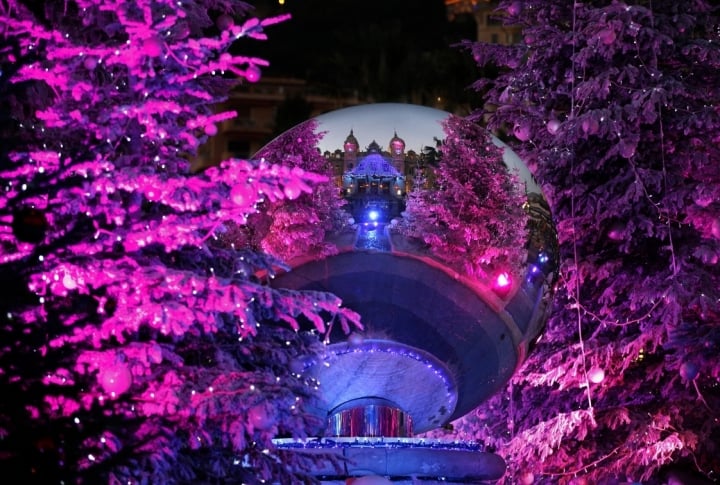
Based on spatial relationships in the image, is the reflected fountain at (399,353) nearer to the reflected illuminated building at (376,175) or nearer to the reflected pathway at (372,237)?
the reflected pathway at (372,237)

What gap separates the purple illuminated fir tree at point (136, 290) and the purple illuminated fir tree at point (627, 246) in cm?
548

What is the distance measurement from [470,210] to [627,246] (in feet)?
14.4

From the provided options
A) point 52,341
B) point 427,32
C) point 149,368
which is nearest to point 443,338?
Answer: point 149,368

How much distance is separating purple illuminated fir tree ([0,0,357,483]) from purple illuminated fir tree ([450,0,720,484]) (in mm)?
5484

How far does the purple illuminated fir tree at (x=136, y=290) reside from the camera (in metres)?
6.73

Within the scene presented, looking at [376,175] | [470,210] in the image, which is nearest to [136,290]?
[376,175]

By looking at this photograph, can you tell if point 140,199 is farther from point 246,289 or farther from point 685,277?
point 685,277

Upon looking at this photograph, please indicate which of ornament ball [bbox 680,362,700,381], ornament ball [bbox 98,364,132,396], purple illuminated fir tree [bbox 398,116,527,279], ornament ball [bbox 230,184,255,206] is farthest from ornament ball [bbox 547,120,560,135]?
ornament ball [bbox 98,364,132,396]

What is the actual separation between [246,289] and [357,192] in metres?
1.59

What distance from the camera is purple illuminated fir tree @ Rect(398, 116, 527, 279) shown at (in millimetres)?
8133

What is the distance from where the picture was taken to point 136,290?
22.5ft

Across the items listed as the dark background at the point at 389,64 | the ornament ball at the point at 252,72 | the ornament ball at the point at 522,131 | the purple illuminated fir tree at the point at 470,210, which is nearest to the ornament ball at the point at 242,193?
the ornament ball at the point at 252,72

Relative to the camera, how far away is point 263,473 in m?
7.18

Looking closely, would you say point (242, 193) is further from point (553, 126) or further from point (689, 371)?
point (553, 126)
